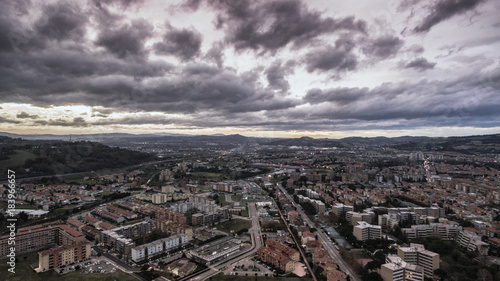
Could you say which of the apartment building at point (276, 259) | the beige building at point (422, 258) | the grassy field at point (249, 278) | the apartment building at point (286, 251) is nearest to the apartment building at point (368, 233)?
the beige building at point (422, 258)

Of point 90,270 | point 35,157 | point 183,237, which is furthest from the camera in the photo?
point 35,157

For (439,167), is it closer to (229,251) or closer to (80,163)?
(229,251)

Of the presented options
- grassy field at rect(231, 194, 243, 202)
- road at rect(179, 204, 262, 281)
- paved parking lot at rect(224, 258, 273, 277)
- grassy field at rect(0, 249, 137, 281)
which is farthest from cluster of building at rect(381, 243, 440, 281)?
grassy field at rect(231, 194, 243, 202)

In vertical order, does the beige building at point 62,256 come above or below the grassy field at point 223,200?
above

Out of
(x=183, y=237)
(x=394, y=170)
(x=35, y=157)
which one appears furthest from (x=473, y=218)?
(x=35, y=157)

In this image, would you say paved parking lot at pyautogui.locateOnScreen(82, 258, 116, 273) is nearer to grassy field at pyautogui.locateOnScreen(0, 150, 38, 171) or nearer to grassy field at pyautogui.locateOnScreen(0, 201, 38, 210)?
grassy field at pyautogui.locateOnScreen(0, 201, 38, 210)

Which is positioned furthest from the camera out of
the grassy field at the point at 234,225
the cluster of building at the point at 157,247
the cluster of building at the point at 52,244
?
the grassy field at the point at 234,225

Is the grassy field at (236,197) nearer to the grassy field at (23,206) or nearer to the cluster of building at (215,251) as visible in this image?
the cluster of building at (215,251)

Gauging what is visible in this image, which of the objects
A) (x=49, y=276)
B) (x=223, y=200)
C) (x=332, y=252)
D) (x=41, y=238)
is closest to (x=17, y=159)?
(x=41, y=238)
